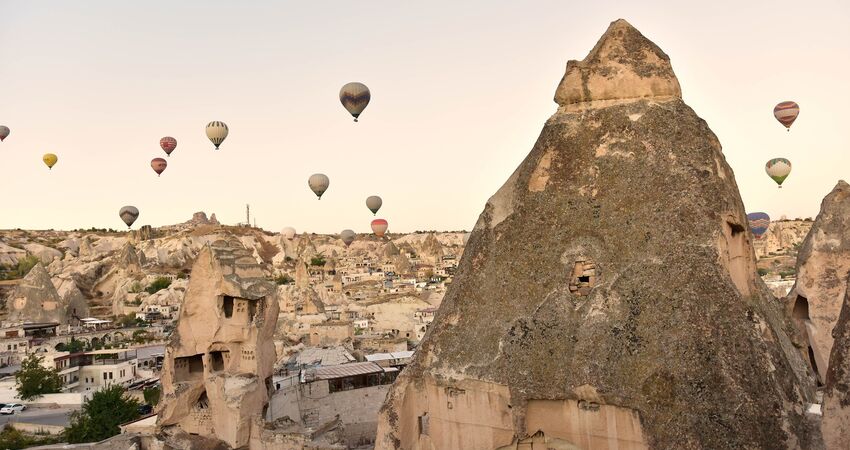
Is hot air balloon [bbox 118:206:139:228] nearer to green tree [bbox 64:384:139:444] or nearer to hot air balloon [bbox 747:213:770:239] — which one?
green tree [bbox 64:384:139:444]

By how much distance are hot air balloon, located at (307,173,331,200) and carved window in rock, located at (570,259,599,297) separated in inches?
1424

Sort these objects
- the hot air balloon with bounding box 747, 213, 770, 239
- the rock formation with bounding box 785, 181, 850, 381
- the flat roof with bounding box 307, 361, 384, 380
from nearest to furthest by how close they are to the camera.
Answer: the rock formation with bounding box 785, 181, 850, 381
the flat roof with bounding box 307, 361, 384, 380
the hot air balloon with bounding box 747, 213, 770, 239

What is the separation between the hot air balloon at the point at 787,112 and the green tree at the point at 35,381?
3306cm

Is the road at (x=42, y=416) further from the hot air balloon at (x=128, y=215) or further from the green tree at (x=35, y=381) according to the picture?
the hot air balloon at (x=128, y=215)

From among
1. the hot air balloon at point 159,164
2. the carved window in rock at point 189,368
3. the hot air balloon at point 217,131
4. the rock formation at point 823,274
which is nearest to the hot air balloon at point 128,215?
the hot air balloon at point 159,164

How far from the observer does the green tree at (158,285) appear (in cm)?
7268

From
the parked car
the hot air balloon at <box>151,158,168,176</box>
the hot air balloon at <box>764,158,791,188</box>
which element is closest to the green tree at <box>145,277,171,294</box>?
the hot air balloon at <box>151,158,168,176</box>

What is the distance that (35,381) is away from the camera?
29.3 m

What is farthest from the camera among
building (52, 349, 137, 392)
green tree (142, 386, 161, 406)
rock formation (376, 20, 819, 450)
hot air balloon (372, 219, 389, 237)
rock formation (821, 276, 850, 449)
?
hot air balloon (372, 219, 389, 237)

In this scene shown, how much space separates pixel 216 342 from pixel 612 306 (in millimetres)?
11036

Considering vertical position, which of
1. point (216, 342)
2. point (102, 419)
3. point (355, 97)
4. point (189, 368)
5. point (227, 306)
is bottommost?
point (102, 419)

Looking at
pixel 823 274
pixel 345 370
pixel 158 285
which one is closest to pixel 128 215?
pixel 158 285

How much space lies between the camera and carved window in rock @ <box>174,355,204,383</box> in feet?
54.0

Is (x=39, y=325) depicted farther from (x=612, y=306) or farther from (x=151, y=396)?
(x=612, y=306)
